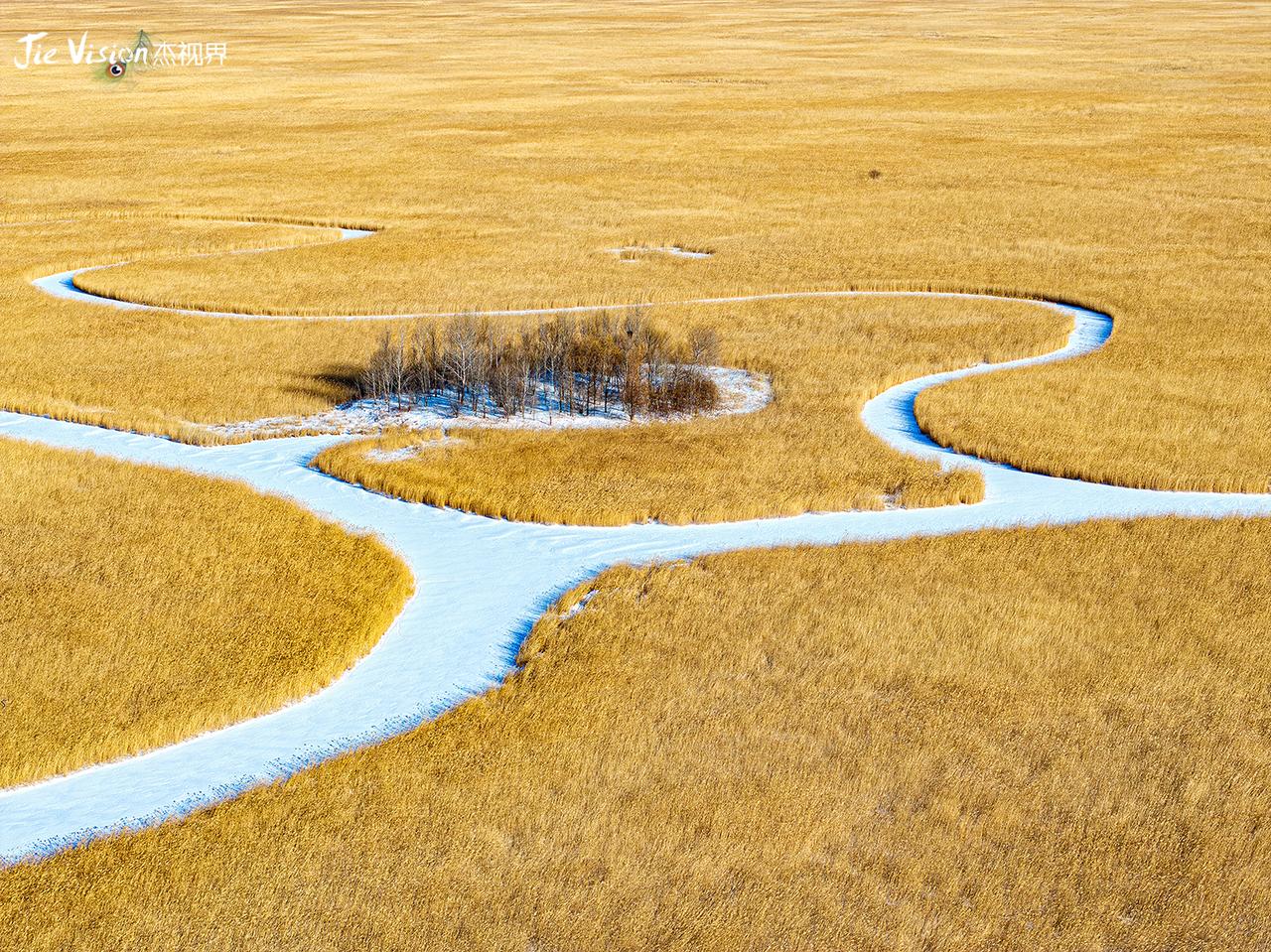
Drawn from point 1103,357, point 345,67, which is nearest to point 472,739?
point 1103,357

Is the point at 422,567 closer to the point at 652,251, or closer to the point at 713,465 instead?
the point at 713,465

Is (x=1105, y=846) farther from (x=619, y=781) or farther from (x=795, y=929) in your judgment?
(x=619, y=781)

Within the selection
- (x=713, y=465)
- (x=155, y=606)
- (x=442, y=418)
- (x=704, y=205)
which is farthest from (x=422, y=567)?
(x=704, y=205)

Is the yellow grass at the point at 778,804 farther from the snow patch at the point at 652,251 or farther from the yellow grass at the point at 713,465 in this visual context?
the snow patch at the point at 652,251

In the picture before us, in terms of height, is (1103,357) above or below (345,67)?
below

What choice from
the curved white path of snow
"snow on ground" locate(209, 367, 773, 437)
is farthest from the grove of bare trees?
the curved white path of snow

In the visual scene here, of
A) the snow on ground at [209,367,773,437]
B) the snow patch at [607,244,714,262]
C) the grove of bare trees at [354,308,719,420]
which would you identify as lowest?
the snow on ground at [209,367,773,437]

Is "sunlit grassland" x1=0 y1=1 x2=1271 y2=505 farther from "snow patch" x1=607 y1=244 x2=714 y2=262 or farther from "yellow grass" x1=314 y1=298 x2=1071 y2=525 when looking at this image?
"snow patch" x1=607 y1=244 x2=714 y2=262
